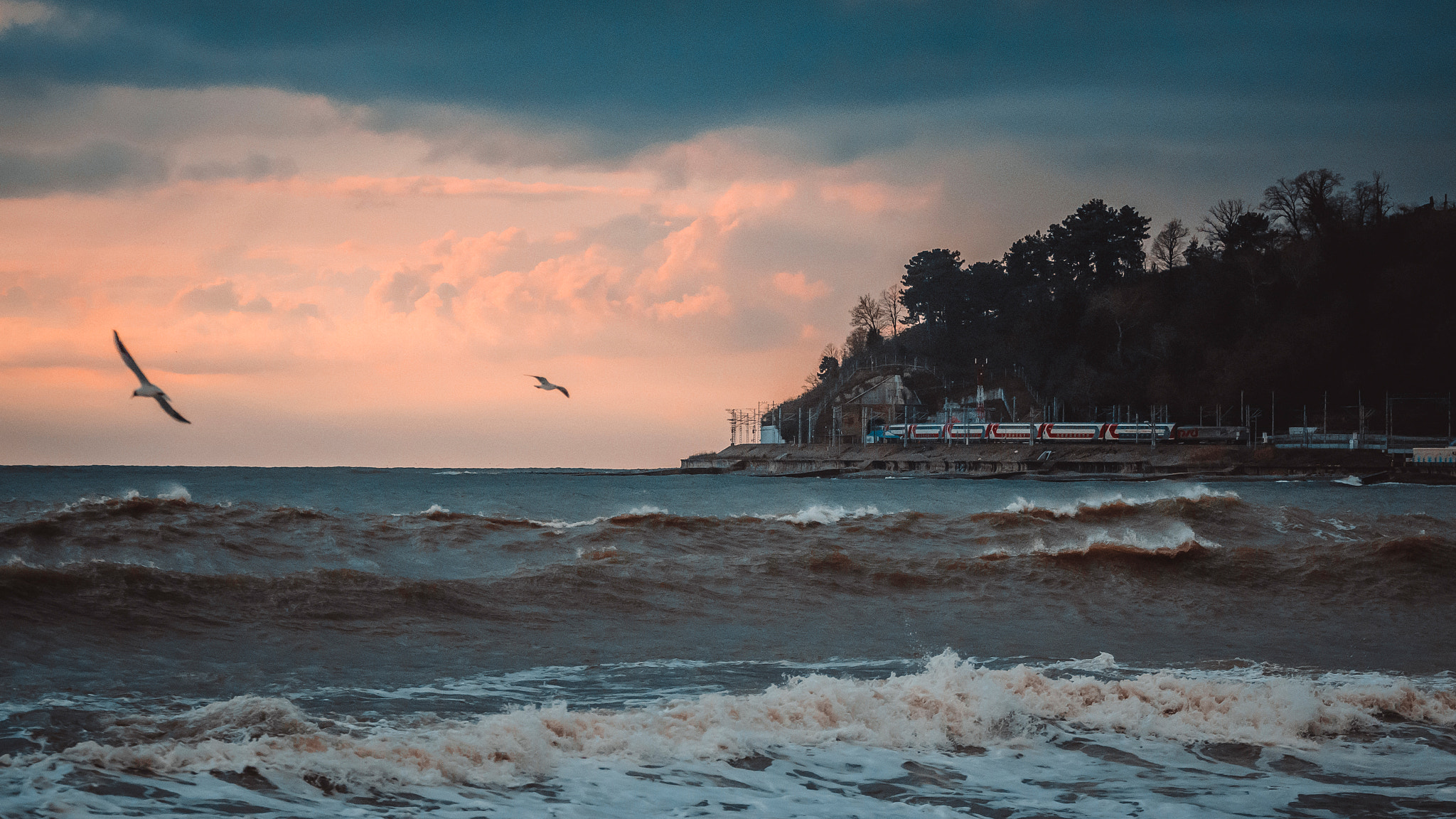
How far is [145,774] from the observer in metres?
6.31

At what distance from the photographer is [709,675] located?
10.1m

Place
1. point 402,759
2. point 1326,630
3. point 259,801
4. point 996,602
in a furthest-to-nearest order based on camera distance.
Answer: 1. point 996,602
2. point 1326,630
3. point 402,759
4. point 259,801

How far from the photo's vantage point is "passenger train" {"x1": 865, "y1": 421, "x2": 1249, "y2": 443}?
9262 centimetres

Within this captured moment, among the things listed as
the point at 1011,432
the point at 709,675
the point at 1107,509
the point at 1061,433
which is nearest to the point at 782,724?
the point at 709,675


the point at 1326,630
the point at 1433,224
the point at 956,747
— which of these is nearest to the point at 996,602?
the point at 1326,630

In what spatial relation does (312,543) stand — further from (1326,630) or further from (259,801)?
(1326,630)

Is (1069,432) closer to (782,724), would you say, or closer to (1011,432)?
(1011,432)

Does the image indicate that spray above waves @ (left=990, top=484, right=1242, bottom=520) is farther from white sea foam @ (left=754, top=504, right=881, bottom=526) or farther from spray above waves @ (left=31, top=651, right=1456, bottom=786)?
spray above waves @ (left=31, top=651, right=1456, bottom=786)

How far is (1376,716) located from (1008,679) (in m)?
2.99

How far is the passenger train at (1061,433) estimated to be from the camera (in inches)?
3647

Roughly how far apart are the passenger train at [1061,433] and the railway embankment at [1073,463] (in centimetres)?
109

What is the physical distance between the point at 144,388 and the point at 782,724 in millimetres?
6217

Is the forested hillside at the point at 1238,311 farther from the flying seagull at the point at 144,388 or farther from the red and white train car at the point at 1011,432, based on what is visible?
the flying seagull at the point at 144,388

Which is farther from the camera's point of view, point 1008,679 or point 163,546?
point 163,546
